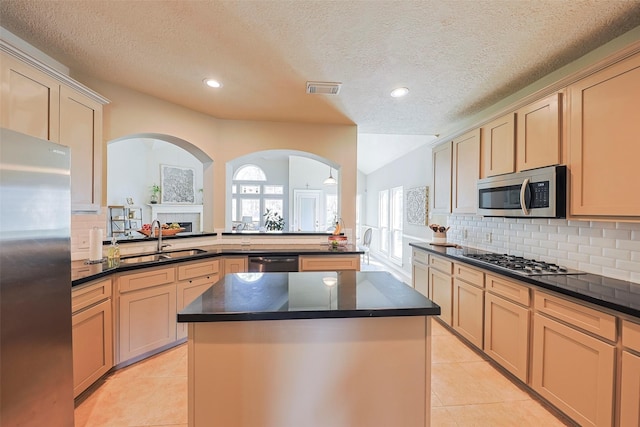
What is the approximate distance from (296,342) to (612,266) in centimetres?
227

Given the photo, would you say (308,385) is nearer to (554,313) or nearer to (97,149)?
(554,313)

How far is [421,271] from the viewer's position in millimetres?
3561

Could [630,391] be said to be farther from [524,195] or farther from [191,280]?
[191,280]

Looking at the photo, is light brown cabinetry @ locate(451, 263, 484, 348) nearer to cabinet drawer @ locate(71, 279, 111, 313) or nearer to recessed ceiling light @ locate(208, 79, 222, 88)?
recessed ceiling light @ locate(208, 79, 222, 88)

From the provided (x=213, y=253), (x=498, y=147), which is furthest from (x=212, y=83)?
(x=498, y=147)

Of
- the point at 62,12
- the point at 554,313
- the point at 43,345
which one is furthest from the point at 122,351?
the point at 554,313

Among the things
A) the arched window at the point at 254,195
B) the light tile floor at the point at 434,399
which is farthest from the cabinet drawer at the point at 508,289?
the arched window at the point at 254,195

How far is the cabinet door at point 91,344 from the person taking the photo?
73.0 inches

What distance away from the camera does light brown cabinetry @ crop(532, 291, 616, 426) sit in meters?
1.46

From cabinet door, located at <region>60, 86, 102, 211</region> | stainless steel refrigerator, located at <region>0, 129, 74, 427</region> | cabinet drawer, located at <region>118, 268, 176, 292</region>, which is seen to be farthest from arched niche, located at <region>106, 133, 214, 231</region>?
stainless steel refrigerator, located at <region>0, 129, 74, 427</region>

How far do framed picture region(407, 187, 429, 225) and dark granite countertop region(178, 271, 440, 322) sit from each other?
3263 mm

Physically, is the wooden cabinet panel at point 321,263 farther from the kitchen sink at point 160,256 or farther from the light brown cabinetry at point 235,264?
the kitchen sink at point 160,256

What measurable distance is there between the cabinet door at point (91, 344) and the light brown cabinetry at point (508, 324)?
3.14m

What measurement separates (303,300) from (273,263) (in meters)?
1.77
